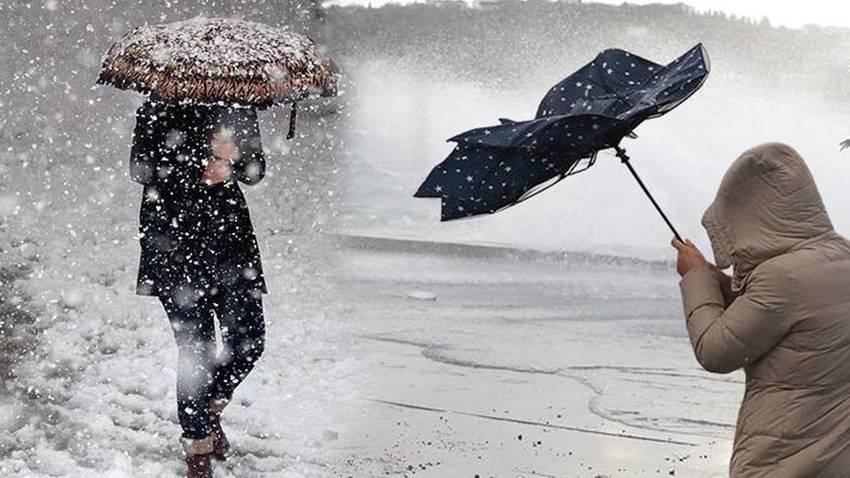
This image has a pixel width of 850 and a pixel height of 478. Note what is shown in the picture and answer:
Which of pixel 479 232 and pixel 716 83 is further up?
pixel 716 83

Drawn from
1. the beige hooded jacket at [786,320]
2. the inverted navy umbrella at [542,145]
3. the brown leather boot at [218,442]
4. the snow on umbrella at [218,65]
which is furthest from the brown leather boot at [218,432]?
the beige hooded jacket at [786,320]

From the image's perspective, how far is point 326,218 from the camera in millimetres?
11969

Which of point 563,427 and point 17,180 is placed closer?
point 563,427

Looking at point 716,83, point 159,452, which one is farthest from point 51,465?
point 716,83

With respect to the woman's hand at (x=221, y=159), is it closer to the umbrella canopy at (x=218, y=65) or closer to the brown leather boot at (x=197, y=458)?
the umbrella canopy at (x=218, y=65)

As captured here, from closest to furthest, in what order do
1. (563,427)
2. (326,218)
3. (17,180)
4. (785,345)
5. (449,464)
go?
(785,345) → (449,464) → (563,427) → (17,180) → (326,218)

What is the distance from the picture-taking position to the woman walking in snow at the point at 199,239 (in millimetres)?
4621

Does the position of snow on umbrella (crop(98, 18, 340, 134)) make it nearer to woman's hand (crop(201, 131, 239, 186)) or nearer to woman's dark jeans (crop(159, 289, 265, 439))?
woman's hand (crop(201, 131, 239, 186))

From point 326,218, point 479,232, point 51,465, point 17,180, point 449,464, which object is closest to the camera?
point 51,465

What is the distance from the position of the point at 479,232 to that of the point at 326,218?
1782 mm

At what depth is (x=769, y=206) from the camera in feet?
9.73

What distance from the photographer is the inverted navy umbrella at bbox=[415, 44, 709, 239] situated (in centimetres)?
317

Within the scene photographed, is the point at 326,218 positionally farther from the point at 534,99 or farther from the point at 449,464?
the point at 449,464

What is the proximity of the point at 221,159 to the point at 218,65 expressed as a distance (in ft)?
1.12
